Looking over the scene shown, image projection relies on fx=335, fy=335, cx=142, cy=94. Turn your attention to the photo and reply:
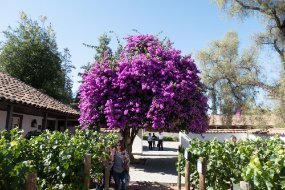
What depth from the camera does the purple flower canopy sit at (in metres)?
14.6

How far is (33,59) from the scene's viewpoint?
25.9m

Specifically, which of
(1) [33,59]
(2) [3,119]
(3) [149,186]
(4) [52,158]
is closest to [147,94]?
(3) [149,186]

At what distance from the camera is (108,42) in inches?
1352

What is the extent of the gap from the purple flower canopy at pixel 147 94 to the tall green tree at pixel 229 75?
36.7 ft

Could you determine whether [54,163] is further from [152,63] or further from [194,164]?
[152,63]

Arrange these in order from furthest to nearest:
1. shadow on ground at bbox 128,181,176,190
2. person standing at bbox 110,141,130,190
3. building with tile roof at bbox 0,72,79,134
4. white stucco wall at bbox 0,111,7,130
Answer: white stucco wall at bbox 0,111,7,130, building with tile roof at bbox 0,72,79,134, shadow on ground at bbox 128,181,176,190, person standing at bbox 110,141,130,190

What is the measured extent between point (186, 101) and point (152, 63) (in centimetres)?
234

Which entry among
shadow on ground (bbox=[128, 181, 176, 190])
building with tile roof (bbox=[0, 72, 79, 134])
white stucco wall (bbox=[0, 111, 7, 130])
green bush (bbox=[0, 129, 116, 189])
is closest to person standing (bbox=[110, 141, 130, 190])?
shadow on ground (bbox=[128, 181, 176, 190])

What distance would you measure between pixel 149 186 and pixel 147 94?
505 centimetres

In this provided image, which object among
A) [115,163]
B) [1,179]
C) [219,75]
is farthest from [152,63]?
[219,75]

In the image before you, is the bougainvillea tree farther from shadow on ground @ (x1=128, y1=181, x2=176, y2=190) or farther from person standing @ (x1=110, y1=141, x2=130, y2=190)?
person standing @ (x1=110, y1=141, x2=130, y2=190)

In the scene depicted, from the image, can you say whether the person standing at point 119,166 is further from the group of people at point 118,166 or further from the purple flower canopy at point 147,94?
the purple flower canopy at point 147,94

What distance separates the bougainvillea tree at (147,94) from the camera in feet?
47.9

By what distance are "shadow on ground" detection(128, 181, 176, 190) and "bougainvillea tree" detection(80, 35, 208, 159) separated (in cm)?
289
